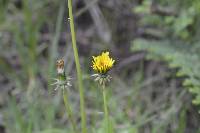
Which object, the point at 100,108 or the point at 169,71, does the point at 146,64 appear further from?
the point at 100,108

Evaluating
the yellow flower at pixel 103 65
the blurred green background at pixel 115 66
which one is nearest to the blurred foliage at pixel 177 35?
the blurred green background at pixel 115 66

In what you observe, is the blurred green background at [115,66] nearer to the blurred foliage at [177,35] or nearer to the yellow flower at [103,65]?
the blurred foliage at [177,35]

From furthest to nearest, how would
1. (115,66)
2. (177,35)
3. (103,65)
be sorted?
(115,66) < (177,35) < (103,65)

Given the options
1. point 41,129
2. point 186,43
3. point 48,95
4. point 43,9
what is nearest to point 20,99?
point 48,95

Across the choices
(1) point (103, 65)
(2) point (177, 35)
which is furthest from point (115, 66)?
(1) point (103, 65)

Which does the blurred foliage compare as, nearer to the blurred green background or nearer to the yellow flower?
the blurred green background

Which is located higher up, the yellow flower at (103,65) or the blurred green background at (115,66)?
the blurred green background at (115,66)

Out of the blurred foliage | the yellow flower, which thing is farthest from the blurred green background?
the yellow flower

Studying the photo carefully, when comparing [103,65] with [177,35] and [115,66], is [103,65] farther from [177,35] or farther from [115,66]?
[115,66]

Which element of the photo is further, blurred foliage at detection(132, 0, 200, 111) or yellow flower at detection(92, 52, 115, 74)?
blurred foliage at detection(132, 0, 200, 111)
